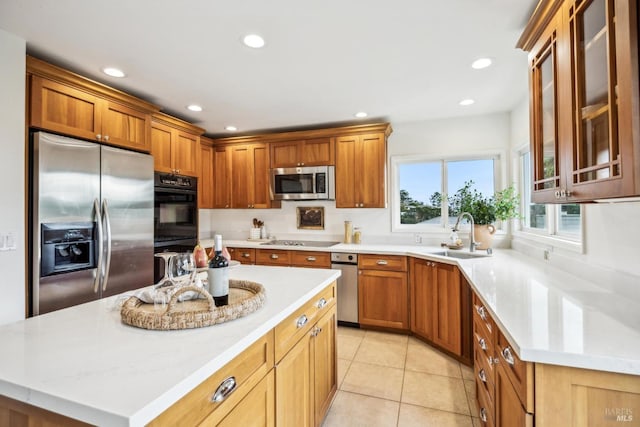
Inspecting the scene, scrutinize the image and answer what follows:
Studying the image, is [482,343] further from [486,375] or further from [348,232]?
[348,232]

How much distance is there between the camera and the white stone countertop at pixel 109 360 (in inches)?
25.9

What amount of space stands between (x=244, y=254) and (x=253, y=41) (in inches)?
103

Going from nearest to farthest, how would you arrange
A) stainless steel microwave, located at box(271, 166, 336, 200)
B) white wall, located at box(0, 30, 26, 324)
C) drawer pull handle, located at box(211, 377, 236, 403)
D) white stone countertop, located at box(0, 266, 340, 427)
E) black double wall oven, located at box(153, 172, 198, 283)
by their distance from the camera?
1. white stone countertop, located at box(0, 266, 340, 427)
2. drawer pull handle, located at box(211, 377, 236, 403)
3. white wall, located at box(0, 30, 26, 324)
4. black double wall oven, located at box(153, 172, 198, 283)
5. stainless steel microwave, located at box(271, 166, 336, 200)

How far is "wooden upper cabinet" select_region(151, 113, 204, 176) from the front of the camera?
3211 mm

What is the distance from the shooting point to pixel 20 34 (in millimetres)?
1923

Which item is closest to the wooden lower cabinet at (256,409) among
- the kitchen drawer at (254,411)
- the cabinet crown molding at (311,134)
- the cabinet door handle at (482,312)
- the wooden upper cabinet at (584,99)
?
the kitchen drawer at (254,411)

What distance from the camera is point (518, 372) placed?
1.07 metres

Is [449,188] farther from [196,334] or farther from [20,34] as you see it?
[20,34]

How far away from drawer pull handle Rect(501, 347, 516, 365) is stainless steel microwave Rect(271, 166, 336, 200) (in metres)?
2.76

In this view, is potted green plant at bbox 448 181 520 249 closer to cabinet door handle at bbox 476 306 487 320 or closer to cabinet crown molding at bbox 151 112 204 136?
cabinet door handle at bbox 476 306 487 320

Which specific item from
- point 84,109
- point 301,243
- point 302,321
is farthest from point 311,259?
point 84,109

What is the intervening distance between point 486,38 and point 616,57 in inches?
46.1

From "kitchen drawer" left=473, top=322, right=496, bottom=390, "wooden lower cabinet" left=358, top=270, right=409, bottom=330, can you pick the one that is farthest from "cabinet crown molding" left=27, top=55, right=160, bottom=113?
"kitchen drawer" left=473, top=322, right=496, bottom=390

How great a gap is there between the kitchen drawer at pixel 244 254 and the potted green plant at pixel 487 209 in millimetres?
2583
